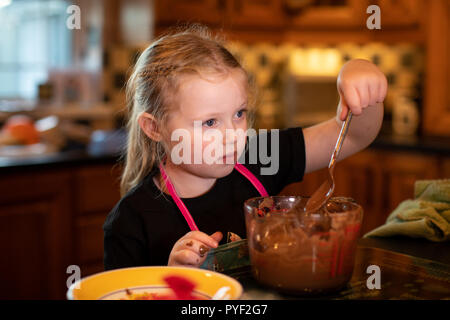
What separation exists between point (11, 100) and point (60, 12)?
1.80 ft

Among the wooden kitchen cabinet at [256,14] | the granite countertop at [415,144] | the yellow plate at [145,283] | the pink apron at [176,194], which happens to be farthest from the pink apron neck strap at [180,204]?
the wooden kitchen cabinet at [256,14]

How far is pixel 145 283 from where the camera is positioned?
0.58 m

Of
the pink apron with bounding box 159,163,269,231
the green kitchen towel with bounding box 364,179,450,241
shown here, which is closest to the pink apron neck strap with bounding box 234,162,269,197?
the pink apron with bounding box 159,163,269,231

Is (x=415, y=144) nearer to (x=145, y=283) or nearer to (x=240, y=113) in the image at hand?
(x=240, y=113)

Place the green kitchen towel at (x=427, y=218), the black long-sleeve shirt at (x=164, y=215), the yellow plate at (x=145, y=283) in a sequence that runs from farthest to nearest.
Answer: the black long-sleeve shirt at (x=164, y=215) < the green kitchen towel at (x=427, y=218) < the yellow plate at (x=145, y=283)

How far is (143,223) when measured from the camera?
100 centimetres

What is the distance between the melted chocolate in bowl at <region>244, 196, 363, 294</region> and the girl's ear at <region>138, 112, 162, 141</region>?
0.51 meters

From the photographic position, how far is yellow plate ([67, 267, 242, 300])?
54cm

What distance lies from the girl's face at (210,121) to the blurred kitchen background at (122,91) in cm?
143

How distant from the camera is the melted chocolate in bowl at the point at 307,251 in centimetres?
57

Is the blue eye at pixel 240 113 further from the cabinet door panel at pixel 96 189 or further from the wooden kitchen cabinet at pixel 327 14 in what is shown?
the wooden kitchen cabinet at pixel 327 14

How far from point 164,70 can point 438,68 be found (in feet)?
7.49

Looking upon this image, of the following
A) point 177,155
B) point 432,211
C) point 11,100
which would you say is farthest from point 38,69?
point 432,211

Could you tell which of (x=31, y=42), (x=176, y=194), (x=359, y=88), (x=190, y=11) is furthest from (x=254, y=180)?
(x=31, y=42)
